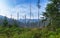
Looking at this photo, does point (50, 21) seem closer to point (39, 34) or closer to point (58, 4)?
point (58, 4)

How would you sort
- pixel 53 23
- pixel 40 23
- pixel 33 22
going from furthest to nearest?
pixel 33 22 → pixel 40 23 → pixel 53 23

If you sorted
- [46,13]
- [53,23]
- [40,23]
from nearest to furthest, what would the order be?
[53,23], [46,13], [40,23]

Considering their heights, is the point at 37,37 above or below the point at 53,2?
below

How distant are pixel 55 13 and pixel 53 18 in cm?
56

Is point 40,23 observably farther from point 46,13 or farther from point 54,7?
point 54,7

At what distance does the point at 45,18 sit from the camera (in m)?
24.1

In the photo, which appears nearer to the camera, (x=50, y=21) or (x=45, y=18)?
(x=50, y=21)

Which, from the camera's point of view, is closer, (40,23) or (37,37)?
(37,37)

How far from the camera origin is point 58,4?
2177 cm

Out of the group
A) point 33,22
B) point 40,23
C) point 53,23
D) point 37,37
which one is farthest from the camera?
point 33,22

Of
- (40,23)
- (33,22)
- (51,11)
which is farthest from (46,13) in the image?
(33,22)

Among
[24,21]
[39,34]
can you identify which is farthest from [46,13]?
[39,34]

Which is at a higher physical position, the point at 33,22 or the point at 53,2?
the point at 53,2

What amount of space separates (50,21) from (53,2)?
78.9 inches
